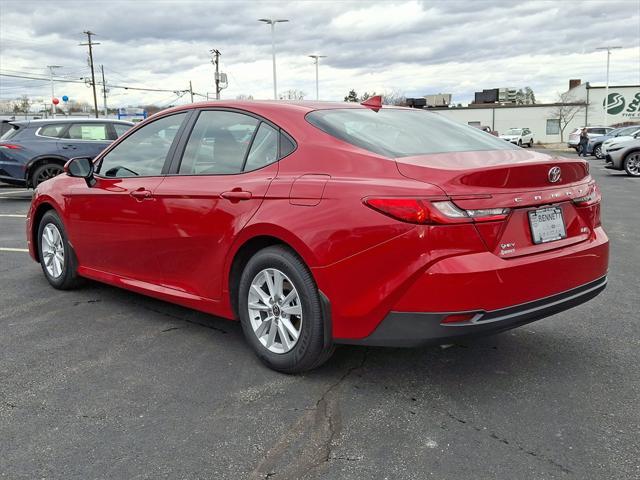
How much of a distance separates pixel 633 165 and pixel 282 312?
1821cm

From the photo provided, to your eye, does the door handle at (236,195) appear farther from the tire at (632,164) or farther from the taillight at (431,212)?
the tire at (632,164)

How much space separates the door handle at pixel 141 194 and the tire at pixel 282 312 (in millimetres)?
1067

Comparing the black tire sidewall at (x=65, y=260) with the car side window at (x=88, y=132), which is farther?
the car side window at (x=88, y=132)

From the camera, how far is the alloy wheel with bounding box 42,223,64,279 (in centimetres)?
537

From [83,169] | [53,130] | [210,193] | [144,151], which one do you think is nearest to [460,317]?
[210,193]

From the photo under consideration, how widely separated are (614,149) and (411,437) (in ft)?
60.8

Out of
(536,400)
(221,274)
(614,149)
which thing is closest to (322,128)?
(221,274)

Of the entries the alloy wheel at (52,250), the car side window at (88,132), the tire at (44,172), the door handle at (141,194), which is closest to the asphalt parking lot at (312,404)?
the alloy wheel at (52,250)

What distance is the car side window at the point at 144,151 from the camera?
14.1 ft

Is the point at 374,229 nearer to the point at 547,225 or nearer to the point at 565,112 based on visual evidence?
the point at 547,225

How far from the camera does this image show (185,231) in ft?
12.8

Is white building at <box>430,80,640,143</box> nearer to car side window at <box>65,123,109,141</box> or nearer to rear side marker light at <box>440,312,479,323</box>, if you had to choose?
car side window at <box>65,123,109,141</box>

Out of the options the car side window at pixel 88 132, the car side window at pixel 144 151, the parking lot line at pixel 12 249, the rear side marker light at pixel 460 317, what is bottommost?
the parking lot line at pixel 12 249

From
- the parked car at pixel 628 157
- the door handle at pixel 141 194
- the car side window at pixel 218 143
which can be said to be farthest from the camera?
the parked car at pixel 628 157
